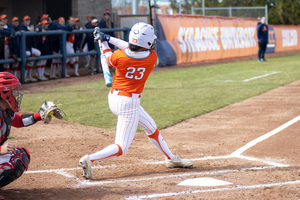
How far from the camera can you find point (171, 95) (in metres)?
11.9

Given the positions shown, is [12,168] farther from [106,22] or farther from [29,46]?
[106,22]

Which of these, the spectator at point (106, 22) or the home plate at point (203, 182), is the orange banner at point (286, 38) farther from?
the home plate at point (203, 182)

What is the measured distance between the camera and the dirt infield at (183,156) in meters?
4.74

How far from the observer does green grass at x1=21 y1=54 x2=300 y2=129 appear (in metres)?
9.25

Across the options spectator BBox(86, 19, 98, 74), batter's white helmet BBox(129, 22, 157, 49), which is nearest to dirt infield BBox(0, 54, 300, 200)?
batter's white helmet BBox(129, 22, 157, 49)

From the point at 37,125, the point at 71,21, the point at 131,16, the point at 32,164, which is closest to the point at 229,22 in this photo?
the point at 131,16

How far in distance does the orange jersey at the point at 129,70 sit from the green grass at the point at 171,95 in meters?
3.04

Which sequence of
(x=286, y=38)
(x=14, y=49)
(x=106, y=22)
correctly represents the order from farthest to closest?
(x=286, y=38), (x=106, y=22), (x=14, y=49)

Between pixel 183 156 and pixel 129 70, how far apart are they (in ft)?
5.74

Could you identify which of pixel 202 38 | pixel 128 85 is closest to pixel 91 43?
pixel 202 38

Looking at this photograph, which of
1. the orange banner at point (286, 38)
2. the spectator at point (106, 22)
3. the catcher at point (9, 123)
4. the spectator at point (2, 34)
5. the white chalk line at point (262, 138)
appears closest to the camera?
the catcher at point (9, 123)

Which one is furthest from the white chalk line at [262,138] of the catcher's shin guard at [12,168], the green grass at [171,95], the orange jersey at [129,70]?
the catcher's shin guard at [12,168]

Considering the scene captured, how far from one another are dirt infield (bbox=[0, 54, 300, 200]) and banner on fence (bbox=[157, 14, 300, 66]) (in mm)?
11407

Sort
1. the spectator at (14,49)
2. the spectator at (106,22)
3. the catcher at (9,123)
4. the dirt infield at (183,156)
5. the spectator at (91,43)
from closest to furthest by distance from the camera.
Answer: the catcher at (9,123)
the dirt infield at (183,156)
the spectator at (14,49)
the spectator at (91,43)
the spectator at (106,22)
